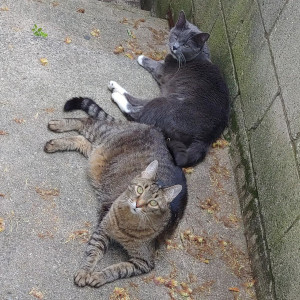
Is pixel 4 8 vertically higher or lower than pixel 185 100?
lower

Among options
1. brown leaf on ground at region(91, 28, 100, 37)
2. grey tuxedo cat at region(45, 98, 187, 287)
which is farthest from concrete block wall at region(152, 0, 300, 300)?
brown leaf on ground at region(91, 28, 100, 37)

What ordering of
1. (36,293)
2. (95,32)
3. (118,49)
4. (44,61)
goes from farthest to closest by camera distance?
(95,32) → (118,49) → (44,61) → (36,293)

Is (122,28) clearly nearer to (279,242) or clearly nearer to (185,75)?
(185,75)

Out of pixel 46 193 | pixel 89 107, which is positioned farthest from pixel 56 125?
pixel 46 193

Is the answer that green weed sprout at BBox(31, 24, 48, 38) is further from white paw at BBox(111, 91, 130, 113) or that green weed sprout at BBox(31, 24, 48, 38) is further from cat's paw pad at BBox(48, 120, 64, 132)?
cat's paw pad at BBox(48, 120, 64, 132)

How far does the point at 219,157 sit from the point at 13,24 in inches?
99.6

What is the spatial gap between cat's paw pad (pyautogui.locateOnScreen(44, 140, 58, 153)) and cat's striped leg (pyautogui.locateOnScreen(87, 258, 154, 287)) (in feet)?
3.60

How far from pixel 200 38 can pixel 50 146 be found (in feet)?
6.89

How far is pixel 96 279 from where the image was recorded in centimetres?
289

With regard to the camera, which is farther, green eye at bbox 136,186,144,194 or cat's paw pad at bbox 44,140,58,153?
cat's paw pad at bbox 44,140,58,153

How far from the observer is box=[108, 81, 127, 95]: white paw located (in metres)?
4.29

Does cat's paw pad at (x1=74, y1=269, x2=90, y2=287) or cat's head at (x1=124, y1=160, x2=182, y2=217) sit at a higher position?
cat's head at (x1=124, y1=160, x2=182, y2=217)

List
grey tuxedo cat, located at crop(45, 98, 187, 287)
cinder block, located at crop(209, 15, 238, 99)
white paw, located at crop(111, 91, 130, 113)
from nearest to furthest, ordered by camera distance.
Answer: grey tuxedo cat, located at crop(45, 98, 187, 287)
white paw, located at crop(111, 91, 130, 113)
cinder block, located at crop(209, 15, 238, 99)

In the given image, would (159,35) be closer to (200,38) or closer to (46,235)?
(200,38)
